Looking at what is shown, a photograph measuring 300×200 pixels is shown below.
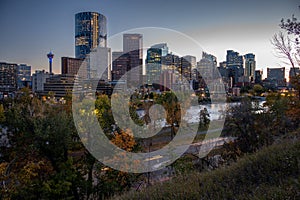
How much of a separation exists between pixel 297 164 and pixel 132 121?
7.95 m

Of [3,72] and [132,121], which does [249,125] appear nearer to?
[132,121]

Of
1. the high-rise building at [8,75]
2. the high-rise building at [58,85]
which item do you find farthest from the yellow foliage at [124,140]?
the high-rise building at [8,75]

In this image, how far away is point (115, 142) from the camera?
9188 millimetres

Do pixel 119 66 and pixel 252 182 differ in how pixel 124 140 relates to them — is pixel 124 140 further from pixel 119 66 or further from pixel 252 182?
pixel 119 66

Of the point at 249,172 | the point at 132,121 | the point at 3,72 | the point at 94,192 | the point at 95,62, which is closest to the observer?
the point at 249,172

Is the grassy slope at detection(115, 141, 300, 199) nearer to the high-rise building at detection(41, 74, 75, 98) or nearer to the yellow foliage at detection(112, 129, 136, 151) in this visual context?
the yellow foliage at detection(112, 129, 136, 151)

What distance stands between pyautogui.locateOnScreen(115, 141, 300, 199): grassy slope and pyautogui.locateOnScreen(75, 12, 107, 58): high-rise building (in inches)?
5532

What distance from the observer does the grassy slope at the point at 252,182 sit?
2.89 m

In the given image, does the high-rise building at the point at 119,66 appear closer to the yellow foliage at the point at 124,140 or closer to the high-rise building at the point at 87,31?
the yellow foliage at the point at 124,140

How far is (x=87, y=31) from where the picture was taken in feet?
474

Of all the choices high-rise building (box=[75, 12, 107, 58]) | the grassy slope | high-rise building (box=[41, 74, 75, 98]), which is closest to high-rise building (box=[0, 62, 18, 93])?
high-rise building (box=[41, 74, 75, 98])

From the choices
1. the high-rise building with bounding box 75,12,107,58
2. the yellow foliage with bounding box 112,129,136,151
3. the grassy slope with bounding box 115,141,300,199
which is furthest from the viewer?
the high-rise building with bounding box 75,12,107,58

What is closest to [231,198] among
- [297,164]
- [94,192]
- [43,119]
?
[297,164]

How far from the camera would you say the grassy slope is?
289 cm
